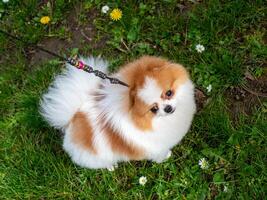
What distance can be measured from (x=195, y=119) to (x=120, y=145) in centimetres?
60

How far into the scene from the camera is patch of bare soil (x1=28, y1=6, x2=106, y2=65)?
316 centimetres

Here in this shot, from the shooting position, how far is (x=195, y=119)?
276 cm

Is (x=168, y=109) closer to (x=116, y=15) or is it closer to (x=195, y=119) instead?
(x=195, y=119)

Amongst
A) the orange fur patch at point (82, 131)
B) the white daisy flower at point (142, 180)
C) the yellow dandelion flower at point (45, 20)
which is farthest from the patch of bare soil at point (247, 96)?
the yellow dandelion flower at point (45, 20)

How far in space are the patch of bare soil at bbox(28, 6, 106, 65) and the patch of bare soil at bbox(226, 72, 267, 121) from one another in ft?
2.94

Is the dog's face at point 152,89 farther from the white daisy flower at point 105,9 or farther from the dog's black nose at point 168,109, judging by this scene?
the white daisy flower at point 105,9

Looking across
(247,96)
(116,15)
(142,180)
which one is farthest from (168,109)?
(116,15)

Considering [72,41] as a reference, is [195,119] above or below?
below

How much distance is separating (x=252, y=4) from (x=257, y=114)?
69 centimetres

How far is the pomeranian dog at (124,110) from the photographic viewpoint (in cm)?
210

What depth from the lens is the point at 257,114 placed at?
107 inches

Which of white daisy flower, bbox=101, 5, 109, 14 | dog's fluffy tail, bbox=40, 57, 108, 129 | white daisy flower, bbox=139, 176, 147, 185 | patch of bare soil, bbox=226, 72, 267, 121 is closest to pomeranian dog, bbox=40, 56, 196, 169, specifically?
dog's fluffy tail, bbox=40, 57, 108, 129

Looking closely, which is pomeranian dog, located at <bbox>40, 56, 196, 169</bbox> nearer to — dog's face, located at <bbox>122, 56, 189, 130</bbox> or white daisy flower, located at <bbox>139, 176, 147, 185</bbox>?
dog's face, located at <bbox>122, 56, 189, 130</bbox>

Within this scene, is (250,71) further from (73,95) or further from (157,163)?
(73,95)
